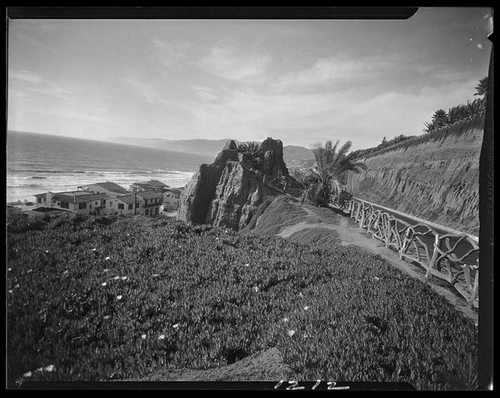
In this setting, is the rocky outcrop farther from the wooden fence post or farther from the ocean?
Answer: the wooden fence post

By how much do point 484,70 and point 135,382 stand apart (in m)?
4.95

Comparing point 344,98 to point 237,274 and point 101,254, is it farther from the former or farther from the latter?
point 101,254

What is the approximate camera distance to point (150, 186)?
358 cm

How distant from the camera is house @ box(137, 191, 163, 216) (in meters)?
3.57

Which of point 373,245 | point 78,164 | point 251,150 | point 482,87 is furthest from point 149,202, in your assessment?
point 482,87

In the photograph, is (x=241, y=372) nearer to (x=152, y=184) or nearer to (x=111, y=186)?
(x=152, y=184)

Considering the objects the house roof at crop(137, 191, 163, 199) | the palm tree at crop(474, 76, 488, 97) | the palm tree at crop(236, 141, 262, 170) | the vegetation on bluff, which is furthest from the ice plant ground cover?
the palm tree at crop(474, 76, 488, 97)

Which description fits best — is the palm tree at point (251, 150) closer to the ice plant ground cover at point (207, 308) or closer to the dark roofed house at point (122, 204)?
the ice plant ground cover at point (207, 308)

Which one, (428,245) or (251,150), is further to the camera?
(251,150)

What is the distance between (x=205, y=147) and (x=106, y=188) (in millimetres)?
1303

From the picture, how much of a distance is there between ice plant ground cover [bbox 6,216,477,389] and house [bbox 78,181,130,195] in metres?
0.39

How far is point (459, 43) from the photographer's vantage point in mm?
3129

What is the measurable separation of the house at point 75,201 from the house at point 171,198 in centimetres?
72

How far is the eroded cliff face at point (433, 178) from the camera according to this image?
10.5 feet
